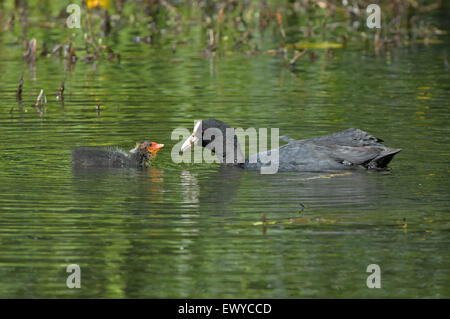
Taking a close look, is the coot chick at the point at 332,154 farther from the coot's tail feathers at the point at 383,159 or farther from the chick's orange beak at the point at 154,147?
the chick's orange beak at the point at 154,147

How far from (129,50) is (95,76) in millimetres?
3081

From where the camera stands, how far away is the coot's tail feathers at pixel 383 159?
31.6 feet

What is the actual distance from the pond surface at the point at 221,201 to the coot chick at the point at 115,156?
150 millimetres

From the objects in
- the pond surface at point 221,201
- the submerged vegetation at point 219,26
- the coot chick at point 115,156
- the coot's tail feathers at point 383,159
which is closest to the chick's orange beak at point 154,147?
the coot chick at point 115,156

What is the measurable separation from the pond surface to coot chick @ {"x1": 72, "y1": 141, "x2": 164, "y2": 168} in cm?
15

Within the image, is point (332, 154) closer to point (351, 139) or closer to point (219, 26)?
point (351, 139)

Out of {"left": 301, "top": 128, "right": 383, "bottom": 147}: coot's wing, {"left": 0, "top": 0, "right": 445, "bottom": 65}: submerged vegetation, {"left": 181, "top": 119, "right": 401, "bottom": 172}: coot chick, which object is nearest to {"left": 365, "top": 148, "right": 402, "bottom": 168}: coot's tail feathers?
{"left": 181, "top": 119, "right": 401, "bottom": 172}: coot chick

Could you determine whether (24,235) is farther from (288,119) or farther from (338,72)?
(338,72)

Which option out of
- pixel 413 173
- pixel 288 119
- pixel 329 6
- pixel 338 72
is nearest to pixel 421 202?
pixel 413 173

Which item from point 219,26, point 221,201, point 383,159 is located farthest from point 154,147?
point 219,26

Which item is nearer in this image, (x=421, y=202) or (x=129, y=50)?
(x=421, y=202)

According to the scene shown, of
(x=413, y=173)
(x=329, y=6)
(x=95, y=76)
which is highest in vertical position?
(x=329, y=6)

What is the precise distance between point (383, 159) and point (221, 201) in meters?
2.11
